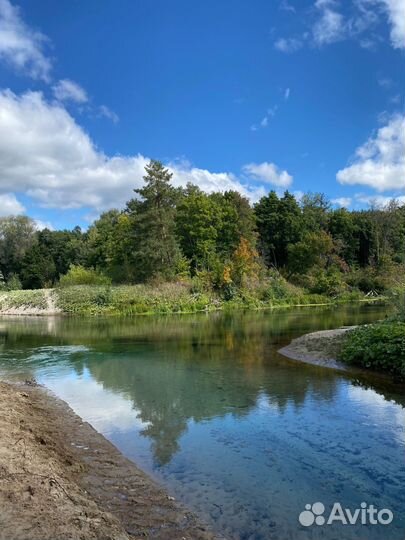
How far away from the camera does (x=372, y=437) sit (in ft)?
24.9

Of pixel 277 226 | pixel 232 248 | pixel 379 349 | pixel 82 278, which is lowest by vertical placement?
pixel 379 349

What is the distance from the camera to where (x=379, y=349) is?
473 inches

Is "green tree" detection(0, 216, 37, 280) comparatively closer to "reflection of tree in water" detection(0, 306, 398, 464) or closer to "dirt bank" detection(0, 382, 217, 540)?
"reflection of tree in water" detection(0, 306, 398, 464)

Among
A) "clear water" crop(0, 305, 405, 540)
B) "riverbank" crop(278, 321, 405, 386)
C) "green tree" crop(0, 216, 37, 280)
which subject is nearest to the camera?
"clear water" crop(0, 305, 405, 540)

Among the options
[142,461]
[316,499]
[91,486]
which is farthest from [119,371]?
[316,499]

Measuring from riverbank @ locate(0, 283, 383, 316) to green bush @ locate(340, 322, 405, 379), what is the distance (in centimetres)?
2678

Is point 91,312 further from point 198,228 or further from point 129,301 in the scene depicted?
point 198,228

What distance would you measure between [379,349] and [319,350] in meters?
3.32

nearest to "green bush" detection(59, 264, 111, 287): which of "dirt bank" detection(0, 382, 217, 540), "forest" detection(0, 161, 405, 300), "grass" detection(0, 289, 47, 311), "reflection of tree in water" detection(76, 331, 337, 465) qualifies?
"forest" detection(0, 161, 405, 300)

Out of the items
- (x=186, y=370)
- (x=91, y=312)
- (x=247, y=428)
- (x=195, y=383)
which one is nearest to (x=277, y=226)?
(x=91, y=312)

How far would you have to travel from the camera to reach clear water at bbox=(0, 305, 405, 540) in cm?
545

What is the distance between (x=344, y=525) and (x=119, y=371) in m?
9.93

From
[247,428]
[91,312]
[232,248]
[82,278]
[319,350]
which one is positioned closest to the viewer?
[247,428]

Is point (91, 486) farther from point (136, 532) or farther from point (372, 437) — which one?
point (372, 437)
